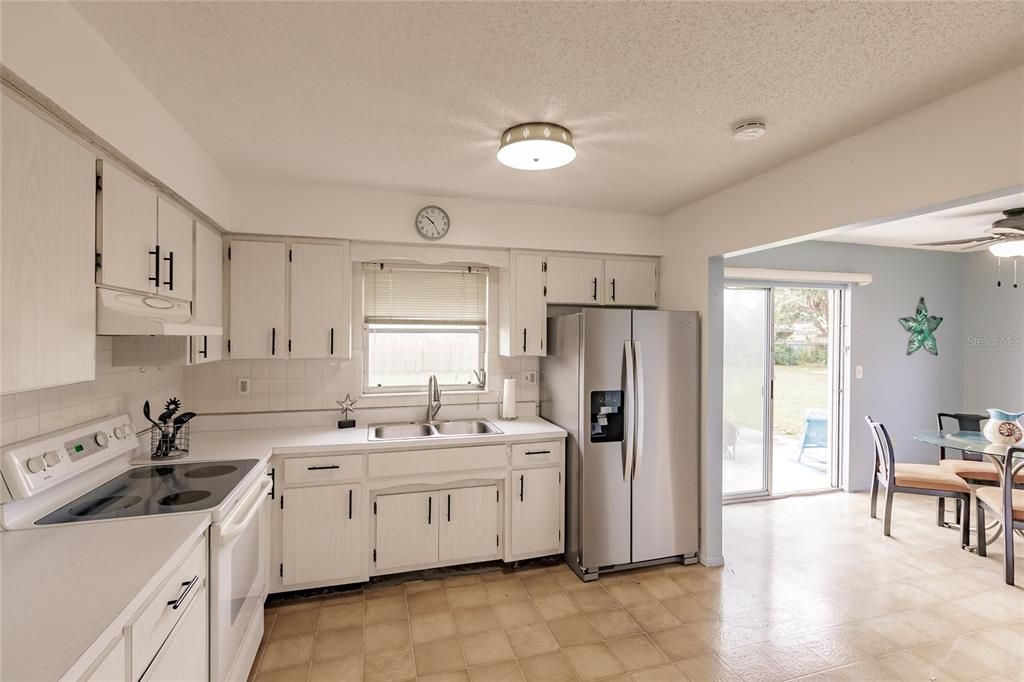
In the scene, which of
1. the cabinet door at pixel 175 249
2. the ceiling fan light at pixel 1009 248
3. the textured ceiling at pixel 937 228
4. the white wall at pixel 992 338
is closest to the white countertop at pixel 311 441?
the cabinet door at pixel 175 249

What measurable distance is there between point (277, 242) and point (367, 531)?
1.90 meters

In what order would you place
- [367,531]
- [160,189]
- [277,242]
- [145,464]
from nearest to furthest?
[160,189], [145,464], [367,531], [277,242]

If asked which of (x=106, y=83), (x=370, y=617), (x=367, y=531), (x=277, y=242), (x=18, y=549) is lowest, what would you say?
(x=370, y=617)

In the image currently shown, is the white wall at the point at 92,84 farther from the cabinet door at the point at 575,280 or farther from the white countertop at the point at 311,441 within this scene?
the cabinet door at the point at 575,280

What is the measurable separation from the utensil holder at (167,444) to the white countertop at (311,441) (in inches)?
2.3

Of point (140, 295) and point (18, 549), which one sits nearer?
point (18, 549)

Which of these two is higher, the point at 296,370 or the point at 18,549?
the point at 296,370

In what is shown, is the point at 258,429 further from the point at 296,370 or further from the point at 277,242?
the point at 277,242

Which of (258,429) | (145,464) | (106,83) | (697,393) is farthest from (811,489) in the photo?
(106,83)

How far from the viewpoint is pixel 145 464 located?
2.33m

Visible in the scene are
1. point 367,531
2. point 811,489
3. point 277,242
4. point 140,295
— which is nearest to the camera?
point 140,295

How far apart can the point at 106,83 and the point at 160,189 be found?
0.61 m

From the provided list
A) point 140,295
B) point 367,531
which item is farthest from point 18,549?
point 367,531

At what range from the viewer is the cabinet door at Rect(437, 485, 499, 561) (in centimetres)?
305
